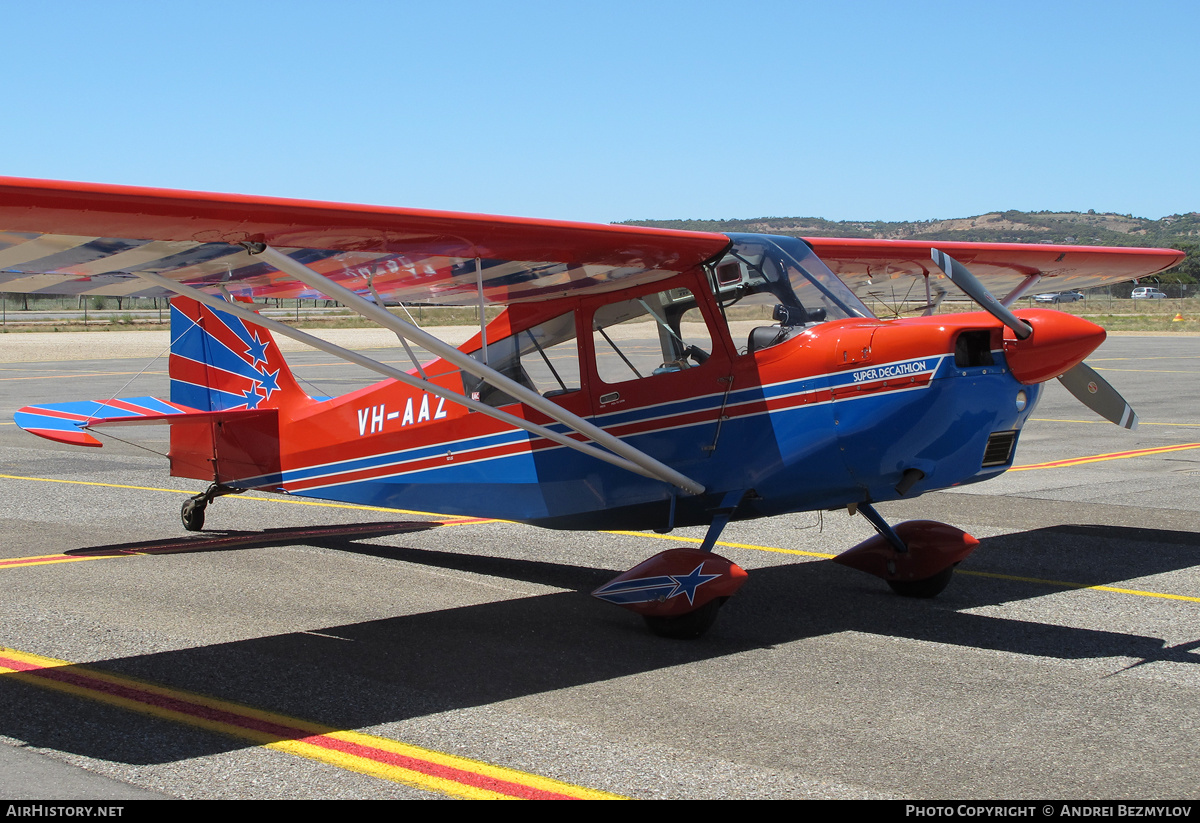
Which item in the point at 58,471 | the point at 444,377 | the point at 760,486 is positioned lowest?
the point at 58,471

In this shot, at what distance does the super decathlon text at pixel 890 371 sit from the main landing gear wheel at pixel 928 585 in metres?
1.83

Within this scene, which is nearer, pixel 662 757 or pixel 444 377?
pixel 662 757

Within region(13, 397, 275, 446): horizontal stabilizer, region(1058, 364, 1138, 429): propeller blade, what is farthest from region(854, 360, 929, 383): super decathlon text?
region(13, 397, 275, 446): horizontal stabilizer

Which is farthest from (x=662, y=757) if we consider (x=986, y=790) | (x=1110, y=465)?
(x=1110, y=465)

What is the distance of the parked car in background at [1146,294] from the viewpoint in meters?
104

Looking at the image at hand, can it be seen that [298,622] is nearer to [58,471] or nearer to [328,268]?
[328,268]

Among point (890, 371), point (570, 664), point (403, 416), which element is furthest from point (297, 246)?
point (890, 371)

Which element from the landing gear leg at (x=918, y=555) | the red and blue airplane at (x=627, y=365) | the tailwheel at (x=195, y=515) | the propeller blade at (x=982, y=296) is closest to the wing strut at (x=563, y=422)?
the red and blue airplane at (x=627, y=365)

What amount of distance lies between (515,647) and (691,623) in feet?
3.24

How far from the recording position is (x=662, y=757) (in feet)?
14.3

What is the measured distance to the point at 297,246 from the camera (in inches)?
231

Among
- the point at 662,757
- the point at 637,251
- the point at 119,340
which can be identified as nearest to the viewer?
the point at 662,757

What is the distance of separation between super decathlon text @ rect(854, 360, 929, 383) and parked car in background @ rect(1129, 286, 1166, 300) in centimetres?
10798

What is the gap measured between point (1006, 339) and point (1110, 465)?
8.29 metres
